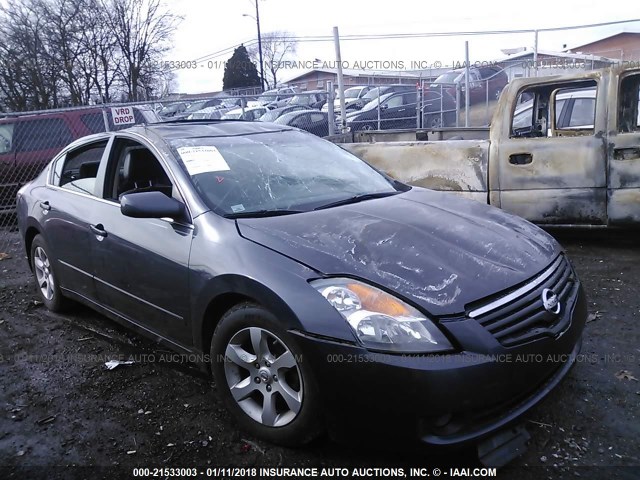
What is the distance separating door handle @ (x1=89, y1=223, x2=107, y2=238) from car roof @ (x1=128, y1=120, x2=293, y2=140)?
68cm

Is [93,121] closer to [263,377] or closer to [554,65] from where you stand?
[263,377]

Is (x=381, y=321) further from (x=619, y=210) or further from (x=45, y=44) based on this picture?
(x=45, y=44)

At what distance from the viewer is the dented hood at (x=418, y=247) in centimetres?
237

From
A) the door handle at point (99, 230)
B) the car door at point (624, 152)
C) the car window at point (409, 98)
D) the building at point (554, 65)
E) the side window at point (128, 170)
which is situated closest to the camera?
the door handle at point (99, 230)

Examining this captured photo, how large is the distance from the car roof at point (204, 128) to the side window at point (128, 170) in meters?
0.13

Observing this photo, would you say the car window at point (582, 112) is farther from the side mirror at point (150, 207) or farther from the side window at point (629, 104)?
the side mirror at point (150, 207)

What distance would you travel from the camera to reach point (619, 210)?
16.7 feet

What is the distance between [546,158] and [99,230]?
409cm

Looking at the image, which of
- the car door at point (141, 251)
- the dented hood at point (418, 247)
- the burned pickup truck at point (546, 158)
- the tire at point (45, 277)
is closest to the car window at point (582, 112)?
the burned pickup truck at point (546, 158)

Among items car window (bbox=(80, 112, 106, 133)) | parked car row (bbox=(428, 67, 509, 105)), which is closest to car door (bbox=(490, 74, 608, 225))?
car window (bbox=(80, 112, 106, 133))

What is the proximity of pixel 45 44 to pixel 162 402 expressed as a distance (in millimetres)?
26706

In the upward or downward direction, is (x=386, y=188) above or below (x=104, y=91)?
below

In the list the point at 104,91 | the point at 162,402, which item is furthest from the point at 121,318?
the point at 104,91

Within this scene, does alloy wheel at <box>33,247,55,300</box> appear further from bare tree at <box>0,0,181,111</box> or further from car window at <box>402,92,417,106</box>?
bare tree at <box>0,0,181,111</box>
